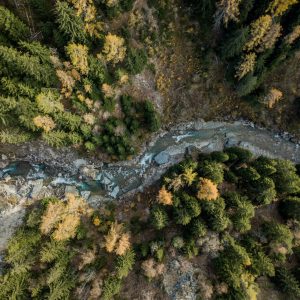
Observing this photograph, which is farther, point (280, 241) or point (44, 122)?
point (44, 122)

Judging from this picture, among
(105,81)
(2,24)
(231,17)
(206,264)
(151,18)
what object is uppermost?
(231,17)

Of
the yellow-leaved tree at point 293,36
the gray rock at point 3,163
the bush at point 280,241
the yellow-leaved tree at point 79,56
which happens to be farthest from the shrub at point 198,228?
the gray rock at point 3,163

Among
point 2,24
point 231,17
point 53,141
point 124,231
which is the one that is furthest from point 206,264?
point 2,24

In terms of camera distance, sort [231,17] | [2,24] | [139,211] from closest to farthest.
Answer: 1. [2,24]
2. [231,17]
3. [139,211]

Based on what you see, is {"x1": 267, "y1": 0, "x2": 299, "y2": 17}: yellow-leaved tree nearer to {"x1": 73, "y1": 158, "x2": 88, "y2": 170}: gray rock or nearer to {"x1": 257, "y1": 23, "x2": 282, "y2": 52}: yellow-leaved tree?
{"x1": 257, "y1": 23, "x2": 282, "y2": 52}: yellow-leaved tree

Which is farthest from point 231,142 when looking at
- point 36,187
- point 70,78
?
point 36,187

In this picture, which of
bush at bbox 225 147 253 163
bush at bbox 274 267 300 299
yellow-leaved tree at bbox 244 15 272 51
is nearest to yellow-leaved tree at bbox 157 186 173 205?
bush at bbox 225 147 253 163

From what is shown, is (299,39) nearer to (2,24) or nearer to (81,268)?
(2,24)

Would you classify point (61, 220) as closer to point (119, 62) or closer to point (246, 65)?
point (119, 62)
